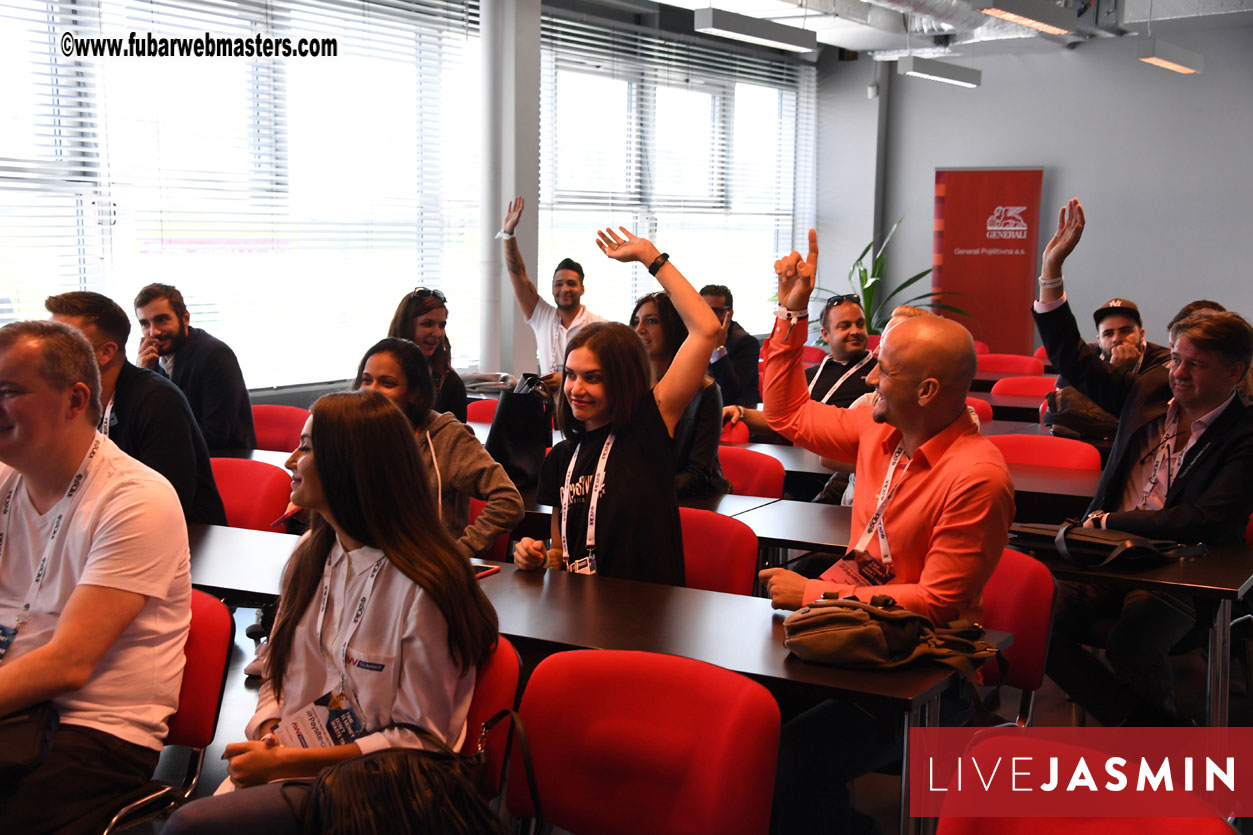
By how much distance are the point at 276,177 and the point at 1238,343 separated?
5.29m

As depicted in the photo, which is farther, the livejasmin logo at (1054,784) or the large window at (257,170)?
the large window at (257,170)

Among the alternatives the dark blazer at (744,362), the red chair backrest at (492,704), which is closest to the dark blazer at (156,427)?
the red chair backrest at (492,704)

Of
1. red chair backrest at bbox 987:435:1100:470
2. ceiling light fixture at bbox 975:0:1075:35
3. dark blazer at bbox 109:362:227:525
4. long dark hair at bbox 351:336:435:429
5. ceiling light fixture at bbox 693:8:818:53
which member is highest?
ceiling light fixture at bbox 975:0:1075:35

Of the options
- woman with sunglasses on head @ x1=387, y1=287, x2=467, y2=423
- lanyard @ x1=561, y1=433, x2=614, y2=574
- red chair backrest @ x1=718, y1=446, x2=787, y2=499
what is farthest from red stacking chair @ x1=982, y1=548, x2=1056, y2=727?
woman with sunglasses on head @ x1=387, y1=287, x2=467, y2=423

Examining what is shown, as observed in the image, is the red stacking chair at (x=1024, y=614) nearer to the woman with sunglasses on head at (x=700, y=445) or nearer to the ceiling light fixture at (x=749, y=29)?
the woman with sunglasses on head at (x=700, y=445)

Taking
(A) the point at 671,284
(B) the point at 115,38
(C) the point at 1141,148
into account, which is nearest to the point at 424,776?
(A) the point at 671,284

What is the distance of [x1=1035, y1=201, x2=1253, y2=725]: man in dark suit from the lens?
329 cm

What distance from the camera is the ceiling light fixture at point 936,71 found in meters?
8.00

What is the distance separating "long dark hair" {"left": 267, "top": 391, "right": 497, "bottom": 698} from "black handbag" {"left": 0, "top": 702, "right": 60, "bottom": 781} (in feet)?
2.18

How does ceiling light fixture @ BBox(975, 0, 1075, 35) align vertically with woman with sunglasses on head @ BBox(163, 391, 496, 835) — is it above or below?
above

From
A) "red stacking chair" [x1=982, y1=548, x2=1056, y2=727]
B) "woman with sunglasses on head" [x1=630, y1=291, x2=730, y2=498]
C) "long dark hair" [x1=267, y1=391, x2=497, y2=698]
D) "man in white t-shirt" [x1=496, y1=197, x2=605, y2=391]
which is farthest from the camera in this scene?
"man in white t-shirt" [x1=496, y1=197, x2=605, y2=391]

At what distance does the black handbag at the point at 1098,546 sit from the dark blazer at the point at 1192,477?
99 mm

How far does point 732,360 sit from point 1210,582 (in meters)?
4.45

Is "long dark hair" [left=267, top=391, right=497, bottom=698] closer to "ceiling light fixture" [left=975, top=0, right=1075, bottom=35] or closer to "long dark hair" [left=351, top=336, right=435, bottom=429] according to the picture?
"long dark hair" [left=351, top=336, right=435, bottom=429]
